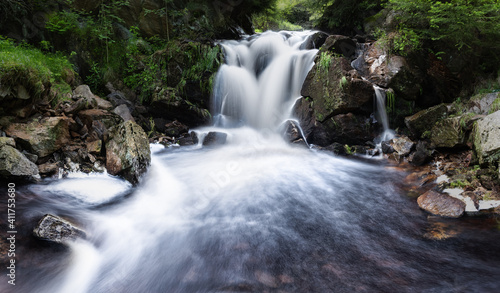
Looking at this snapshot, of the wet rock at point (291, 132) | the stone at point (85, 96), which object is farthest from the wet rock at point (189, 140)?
the wet rock at point (291, 132)

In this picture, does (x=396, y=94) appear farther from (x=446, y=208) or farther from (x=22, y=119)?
(x=22, y=119)

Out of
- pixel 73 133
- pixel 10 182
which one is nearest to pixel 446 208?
pixel 10 182

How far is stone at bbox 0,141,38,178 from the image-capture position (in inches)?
133

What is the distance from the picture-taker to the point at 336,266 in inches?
107

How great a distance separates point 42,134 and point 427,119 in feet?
29.9

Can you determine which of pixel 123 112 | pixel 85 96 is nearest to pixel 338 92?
pixel 123 112

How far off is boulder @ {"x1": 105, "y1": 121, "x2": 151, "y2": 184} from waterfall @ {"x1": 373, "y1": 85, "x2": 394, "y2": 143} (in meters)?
6.85

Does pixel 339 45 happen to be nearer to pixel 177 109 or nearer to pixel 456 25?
pixel 456 25

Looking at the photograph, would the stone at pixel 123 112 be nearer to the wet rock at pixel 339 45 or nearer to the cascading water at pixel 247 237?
the cascading water at pixel 247 237

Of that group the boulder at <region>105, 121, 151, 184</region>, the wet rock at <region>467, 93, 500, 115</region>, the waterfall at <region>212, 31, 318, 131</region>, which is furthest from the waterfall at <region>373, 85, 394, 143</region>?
the boulder at <region>105, 121, 151, 184</region>

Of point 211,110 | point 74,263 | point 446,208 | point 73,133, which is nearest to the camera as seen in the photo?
point 74,263

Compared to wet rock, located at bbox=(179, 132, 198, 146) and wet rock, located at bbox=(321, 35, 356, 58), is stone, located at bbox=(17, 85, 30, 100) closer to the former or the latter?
wet rock, located at bbox=(179, 132, 198, 146)

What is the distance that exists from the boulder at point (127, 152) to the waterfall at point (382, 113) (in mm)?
6847

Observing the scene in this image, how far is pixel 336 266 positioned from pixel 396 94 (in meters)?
6.85
